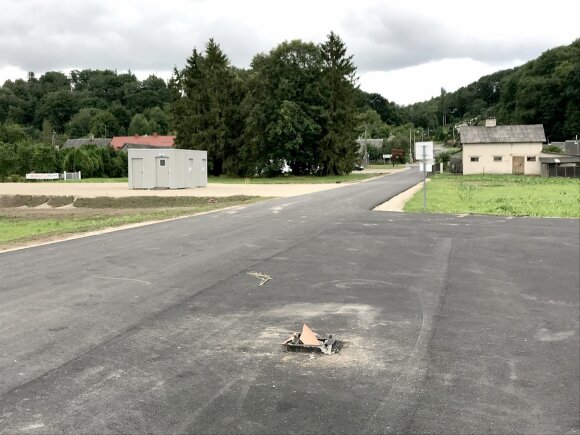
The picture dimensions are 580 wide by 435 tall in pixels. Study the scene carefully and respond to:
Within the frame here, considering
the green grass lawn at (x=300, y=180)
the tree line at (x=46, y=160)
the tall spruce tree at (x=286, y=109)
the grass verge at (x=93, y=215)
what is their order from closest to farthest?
the grass verge at (x=93, y=215) < the green grass lawn at (x=300, y=180) < the tree line at (x=46, y=160) < the tall spruce tree at (x=286, y=109)

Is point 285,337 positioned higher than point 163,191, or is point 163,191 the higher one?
point 163,191

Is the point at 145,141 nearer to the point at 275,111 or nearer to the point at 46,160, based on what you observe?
the point at 46,160

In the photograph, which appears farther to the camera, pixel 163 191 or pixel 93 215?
pixel 163 191

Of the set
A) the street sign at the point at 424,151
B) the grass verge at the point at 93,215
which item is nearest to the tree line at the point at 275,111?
the grass verge at the point at 93,215

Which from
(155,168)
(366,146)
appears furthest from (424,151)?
(366,146)

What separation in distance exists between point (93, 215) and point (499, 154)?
5649 centimetres

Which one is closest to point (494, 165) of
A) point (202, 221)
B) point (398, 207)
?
point (398, 207)

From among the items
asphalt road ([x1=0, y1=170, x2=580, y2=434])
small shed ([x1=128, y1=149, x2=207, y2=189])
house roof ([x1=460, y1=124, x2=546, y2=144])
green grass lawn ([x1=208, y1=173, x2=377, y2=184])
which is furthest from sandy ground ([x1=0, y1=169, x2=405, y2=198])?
house roof ([x1=460, y1=124, x2=546, y2=144])

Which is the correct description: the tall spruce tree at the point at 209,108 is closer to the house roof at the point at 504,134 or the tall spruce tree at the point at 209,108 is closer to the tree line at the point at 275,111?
the tree line at the point at 275,111

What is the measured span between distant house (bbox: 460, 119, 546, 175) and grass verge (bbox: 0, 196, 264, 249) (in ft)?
152

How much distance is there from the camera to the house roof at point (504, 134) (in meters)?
69.2

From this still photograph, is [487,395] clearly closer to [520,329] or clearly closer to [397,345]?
[397,345]

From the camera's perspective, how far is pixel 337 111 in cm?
6581

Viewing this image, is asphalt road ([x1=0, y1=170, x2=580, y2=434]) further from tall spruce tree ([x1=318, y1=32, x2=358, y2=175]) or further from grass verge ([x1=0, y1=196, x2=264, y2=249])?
tall spruce tree ([x1=318, y1=32, x2=358, y2=175])
